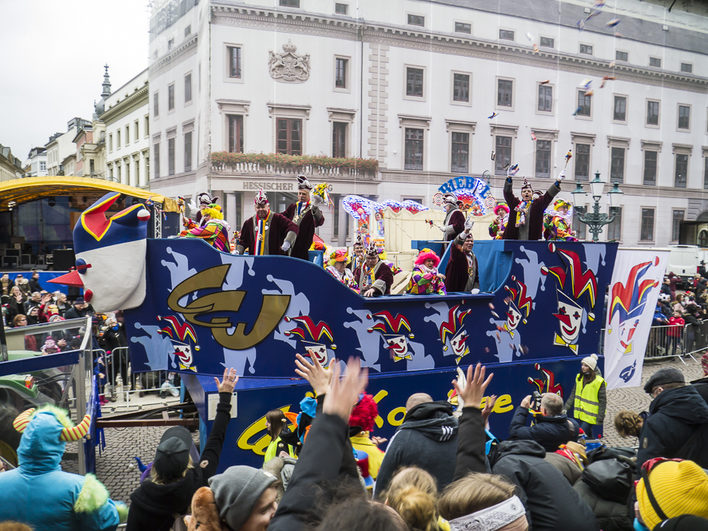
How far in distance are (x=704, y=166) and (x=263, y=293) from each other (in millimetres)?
36067

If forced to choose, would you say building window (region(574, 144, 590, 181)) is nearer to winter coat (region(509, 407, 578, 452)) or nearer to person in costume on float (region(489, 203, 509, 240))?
person in costume on float (region(489, 203, 509, 240))

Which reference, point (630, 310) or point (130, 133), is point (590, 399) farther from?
point (130, 133)

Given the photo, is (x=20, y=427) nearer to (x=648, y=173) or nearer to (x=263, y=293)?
(x=263, y=293)

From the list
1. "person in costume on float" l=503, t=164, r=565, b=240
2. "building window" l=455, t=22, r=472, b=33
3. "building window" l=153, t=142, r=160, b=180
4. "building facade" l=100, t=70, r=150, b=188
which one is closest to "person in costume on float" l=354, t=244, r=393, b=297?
"person in costume on float" l=503, t=164, r=565, b=240

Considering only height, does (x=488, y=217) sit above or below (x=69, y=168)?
below

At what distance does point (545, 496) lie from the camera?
2.62 meters

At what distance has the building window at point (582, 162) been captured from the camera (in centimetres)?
3062

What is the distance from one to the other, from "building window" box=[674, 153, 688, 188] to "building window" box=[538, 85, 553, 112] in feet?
30.8

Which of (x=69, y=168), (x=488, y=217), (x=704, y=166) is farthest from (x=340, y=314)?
(x=69, y=168)

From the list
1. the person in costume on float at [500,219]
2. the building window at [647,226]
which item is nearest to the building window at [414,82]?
the building window at [647,226]

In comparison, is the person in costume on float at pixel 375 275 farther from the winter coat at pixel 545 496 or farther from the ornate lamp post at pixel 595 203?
the ornate lamp post at pixel 595 203

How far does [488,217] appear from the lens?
2284cm

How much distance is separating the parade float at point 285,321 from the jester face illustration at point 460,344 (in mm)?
12

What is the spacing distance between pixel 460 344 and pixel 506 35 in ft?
85.6
